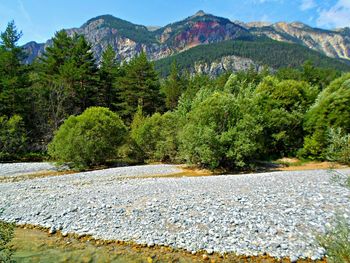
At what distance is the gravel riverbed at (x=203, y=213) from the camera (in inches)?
315

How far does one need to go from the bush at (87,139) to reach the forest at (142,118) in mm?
92

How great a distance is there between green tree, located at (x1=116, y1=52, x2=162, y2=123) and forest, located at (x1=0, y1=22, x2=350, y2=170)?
0.16 meters

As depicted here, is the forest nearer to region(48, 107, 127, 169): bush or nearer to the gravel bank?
region(48, 107, 127, 169): bush

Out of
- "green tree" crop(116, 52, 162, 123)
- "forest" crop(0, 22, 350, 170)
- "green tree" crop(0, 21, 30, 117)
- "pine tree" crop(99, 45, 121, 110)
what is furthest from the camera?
"pine tree" crop(99, 45, 121, 110)

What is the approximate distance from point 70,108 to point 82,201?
29.3 meters

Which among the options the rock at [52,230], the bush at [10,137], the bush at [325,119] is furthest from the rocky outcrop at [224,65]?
the rock at [52,230]

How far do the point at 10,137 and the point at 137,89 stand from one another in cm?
1985

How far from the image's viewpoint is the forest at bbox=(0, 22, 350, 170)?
73.9 feet

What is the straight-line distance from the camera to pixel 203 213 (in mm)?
9820

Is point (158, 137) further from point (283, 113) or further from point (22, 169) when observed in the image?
point (283, 113)

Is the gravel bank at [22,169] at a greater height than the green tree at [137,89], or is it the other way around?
the green tree at [137,89]

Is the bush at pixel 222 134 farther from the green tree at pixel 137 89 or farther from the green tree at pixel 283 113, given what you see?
the green tree at pixel 137 89

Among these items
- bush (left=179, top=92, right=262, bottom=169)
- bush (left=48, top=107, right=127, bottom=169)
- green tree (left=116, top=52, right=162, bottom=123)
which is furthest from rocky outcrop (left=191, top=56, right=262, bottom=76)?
bush (left=179, top=92, right=262, bottom=169)

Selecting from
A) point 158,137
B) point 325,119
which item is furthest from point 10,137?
point 325,119
